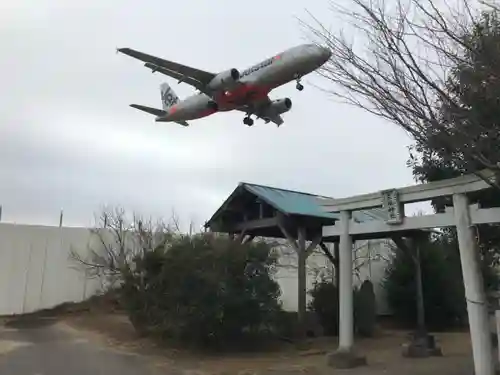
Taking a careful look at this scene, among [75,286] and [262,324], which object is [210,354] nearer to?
[262,324]

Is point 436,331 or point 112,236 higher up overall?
point 112,236

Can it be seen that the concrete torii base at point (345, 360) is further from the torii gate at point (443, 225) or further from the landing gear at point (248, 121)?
the landing gear at point (248, 121)

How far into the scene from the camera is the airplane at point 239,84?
1228 cm

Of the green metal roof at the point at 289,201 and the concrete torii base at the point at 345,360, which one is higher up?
the green metal roof at the point at 289,201

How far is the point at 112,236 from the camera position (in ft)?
49.0

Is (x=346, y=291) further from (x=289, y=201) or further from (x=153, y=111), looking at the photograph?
(x=153, y=111)

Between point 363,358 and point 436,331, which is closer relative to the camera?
point 363,358

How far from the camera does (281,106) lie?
14797mm

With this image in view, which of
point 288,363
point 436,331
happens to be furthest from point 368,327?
point 288,363

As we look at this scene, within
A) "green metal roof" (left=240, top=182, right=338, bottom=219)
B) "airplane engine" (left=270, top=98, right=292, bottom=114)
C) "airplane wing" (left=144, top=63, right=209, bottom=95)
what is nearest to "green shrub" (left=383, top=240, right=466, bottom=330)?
"green metal roof" (left=240, top=182, right=338, bottom=219)

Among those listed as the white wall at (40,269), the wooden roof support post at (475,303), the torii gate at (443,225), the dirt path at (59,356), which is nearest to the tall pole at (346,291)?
the torii gate at (443,225)

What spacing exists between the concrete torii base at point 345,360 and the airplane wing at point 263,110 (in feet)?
27.3

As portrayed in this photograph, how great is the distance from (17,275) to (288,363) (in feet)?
28.8

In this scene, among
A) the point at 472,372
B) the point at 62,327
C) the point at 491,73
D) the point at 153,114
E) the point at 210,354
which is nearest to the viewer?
the point at 491,73
